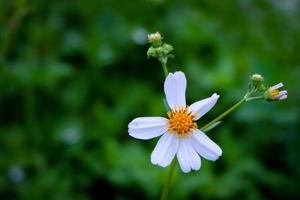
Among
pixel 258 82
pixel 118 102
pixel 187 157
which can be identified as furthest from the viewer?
pixel 118 102

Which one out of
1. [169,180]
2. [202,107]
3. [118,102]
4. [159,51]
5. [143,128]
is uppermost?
[118,102]

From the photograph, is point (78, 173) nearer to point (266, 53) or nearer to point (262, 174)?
point (262, 174)

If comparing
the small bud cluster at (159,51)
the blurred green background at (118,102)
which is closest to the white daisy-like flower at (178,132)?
the small bud cluster at (159,51)

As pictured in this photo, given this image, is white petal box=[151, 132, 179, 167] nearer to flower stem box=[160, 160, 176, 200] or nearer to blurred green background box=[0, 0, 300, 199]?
flower stem box=[160, 160, 176, 200]

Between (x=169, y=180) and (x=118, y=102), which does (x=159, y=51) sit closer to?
(x=169, y=180)

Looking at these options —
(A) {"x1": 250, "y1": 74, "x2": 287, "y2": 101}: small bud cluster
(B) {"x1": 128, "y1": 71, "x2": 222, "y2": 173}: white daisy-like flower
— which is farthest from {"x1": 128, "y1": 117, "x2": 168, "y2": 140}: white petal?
(A) {"x1": 250, "y1": 74, "x2": 287, "y2": 101}: small bud cluster

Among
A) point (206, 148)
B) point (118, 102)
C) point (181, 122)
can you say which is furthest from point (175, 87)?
point (118, 102)

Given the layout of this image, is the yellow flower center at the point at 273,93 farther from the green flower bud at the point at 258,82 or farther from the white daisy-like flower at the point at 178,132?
the white daisy-like flower at the point at 178,132
